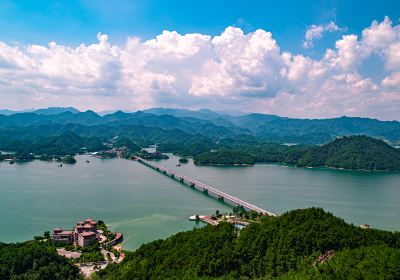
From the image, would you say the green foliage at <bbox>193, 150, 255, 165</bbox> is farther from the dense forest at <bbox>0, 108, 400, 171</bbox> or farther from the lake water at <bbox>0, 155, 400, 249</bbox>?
the lake water at <bbox>0, 155, 400, 249</bbox>

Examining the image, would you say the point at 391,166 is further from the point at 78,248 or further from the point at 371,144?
the point at 78,248

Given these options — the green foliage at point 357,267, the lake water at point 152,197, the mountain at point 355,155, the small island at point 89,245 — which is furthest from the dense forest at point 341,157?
the green foliage at point 357,267

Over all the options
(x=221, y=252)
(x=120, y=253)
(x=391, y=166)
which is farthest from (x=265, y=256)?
(x=391, y=166)

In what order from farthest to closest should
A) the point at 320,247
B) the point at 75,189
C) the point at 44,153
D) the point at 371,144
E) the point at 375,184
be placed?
the point at 44,153 → the point at 371,144 → the point at 375,184 → the point at 75,189 → the point at 320,247

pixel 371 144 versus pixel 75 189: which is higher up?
pixel 371 144

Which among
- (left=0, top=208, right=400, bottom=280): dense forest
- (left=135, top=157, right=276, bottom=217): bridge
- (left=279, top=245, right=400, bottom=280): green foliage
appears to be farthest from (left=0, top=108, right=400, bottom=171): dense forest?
(left=279, top=245, right=400, bottom=280): green foliage

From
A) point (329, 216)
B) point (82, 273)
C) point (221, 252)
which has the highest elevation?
point (329, 216)

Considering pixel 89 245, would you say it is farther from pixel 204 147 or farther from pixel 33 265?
pixel 204 147
